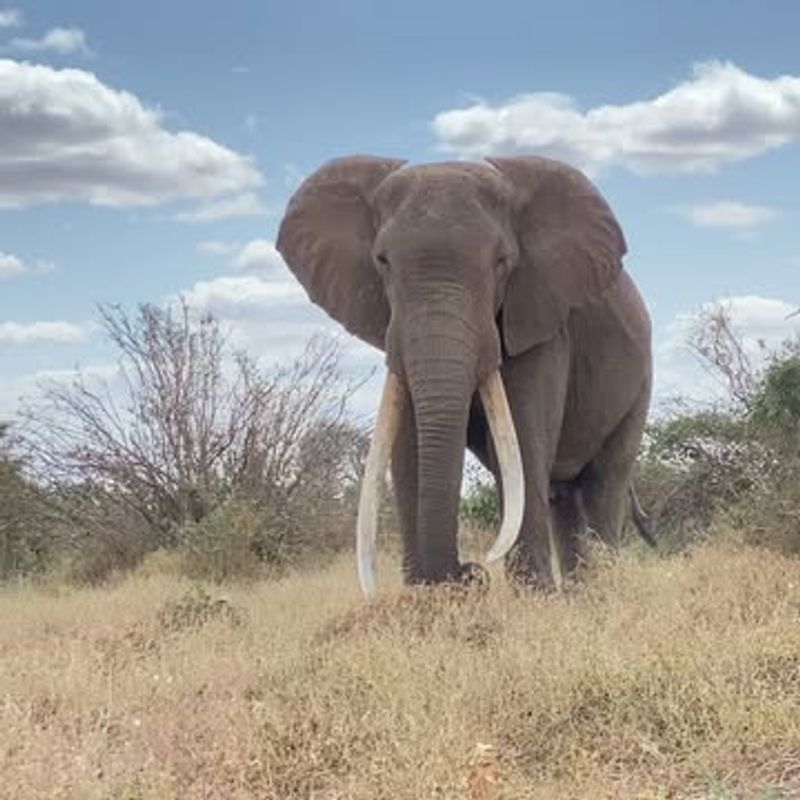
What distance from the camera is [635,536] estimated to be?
17.7 m

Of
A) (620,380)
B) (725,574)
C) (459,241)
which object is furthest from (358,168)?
(725,574)

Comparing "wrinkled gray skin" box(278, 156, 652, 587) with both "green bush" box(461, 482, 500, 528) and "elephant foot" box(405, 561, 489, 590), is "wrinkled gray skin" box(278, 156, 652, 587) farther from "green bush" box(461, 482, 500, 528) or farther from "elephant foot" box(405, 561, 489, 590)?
"green bush" box(461, 482, 500, 528)

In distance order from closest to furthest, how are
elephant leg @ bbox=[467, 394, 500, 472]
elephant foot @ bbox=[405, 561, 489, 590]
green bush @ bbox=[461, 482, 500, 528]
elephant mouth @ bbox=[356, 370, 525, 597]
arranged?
elephant foot @ bbox=[405, 561, 489, 590] < elephant mouth @ bbox=[356, 370, 525, 597] < elephant leg @ bbox=[467, 394, 500, 472] < green bush @ bbox=[461, 482, 500, 528]

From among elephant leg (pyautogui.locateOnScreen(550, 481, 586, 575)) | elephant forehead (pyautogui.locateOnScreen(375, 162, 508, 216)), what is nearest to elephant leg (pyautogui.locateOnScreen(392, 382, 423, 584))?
elephant forehead (pyautogui.locateOnScreen(375, 162, 508, 216))

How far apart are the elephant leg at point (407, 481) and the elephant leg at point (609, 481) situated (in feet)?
9.11

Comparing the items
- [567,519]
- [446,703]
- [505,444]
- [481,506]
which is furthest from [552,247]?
[481,506]

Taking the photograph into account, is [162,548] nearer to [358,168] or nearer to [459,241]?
[358,168]

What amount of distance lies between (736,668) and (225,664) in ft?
9.23

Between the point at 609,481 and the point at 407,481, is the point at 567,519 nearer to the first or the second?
the point at 609,481

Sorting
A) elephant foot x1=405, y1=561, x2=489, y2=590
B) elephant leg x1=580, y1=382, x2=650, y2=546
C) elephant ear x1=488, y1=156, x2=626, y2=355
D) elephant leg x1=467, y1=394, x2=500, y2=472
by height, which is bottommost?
elephant foot x1=405, y1=561, x2=489, y2=590

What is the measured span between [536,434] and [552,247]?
130 centimetres

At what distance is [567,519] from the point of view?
1257 centimetres

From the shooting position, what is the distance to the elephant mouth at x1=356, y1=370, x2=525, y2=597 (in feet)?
30.0

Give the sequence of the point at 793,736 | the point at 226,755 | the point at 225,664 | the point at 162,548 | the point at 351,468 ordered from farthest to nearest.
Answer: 1. the point at 351,468
2. the point at 162,548
3. the point at 225,664
4. the point at 226,755
5. the point at 793,736
